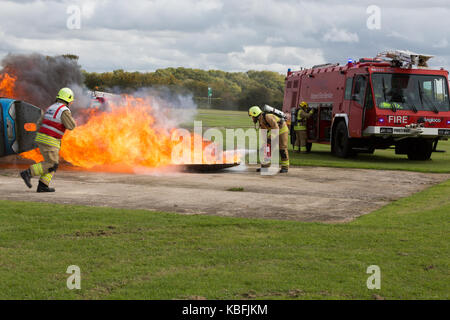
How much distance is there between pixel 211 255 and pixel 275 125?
880 cm

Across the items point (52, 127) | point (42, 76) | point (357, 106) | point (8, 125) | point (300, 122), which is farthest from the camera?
point (300, 122)

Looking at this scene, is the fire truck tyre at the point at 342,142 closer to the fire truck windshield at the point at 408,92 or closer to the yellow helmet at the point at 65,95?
the fire truck windshield at the point at 408,92

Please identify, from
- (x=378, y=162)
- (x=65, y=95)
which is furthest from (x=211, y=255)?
(x=378, y=162)

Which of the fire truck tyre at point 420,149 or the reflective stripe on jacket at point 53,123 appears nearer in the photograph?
Answer: the reflective stripe on jacket at point 53,123

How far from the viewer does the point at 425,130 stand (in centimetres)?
1700

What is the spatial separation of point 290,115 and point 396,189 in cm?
1212

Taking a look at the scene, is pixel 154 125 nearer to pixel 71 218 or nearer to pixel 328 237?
pixel 71 218

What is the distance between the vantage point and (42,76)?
16.4 metres

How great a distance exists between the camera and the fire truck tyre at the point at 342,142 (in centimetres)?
1855

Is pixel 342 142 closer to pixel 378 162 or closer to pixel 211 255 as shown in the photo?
pixel 378 162

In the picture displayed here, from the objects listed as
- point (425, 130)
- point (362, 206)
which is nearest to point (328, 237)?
point (362, 206)

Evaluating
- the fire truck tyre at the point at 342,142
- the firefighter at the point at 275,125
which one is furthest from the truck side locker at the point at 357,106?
the firefighter at the point at 275,125
